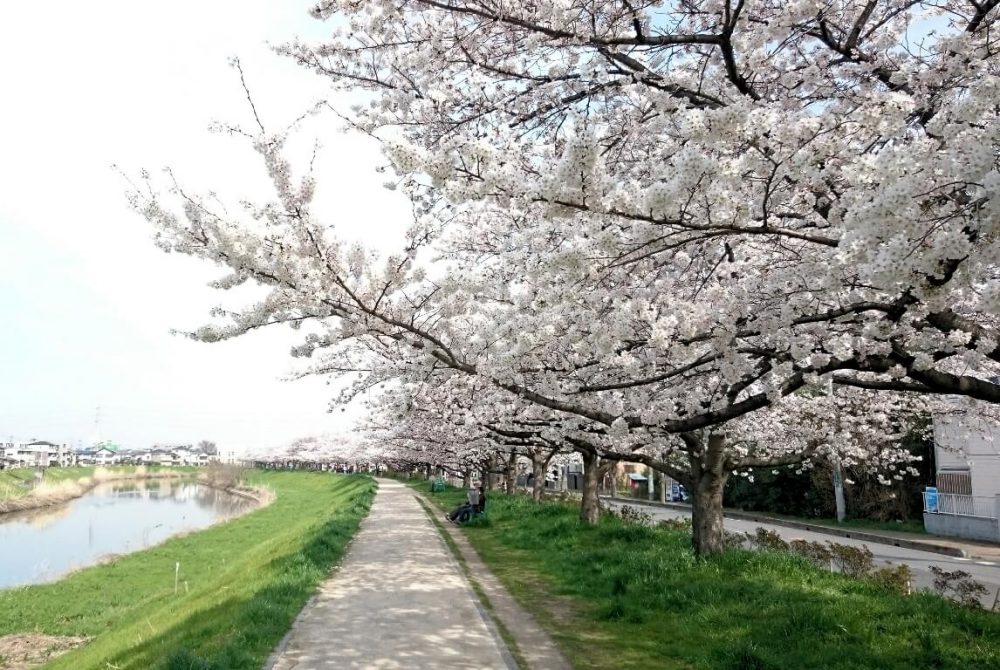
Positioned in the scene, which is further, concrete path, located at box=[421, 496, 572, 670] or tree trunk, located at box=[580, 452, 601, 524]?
tree trunk, located at box=[580, 452, 601, 524]

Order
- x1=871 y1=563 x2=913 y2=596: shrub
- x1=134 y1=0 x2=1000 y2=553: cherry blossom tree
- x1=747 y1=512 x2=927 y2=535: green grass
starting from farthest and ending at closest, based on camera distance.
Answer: x1=747 y1=512 x2=927 y2=535: green grass
x1=871 y1=563 x2=913 y2=596: shrub
x1=134 y1=0 x2=1000 y2=553: cherry blossom tree

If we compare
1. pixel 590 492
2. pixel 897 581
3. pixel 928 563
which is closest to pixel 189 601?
pixel 590 492

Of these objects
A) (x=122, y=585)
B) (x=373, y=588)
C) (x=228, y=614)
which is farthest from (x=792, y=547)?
(x=122, y=585)

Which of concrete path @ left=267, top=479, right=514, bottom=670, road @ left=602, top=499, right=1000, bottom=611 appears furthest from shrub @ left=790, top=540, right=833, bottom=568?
concrete path @ left=267, top=479, right=514, bottom=670

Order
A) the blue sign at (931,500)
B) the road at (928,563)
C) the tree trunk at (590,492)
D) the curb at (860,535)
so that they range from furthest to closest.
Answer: the blue sign at (931,500), the curb at (860,535), the tree trunk at (590,492), the road at (928,563)

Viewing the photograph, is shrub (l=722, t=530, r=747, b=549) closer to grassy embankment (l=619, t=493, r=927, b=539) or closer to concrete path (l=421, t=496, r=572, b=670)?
concrete path (l=421, t=496, r=572, b=670)

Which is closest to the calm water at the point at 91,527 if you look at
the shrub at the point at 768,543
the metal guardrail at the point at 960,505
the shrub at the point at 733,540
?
the shrub at the point at 733,540

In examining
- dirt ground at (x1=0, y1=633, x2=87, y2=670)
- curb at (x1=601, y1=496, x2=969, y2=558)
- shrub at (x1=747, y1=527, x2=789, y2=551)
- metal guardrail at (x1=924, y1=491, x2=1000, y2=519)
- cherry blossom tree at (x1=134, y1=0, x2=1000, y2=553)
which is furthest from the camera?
metal guardrail at (x1=924, y1=491, x2=1000, y2=519)

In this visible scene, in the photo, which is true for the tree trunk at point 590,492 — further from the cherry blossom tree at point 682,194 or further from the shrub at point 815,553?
the cherry blossom tree at point 682,194

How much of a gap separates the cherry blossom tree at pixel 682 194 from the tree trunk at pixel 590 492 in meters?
10.0

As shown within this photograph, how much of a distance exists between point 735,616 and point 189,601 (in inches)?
427

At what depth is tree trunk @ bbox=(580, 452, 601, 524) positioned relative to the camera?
1827 cm

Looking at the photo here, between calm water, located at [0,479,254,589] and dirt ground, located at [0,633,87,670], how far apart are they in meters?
8.55

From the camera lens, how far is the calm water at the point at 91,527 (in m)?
27.7
